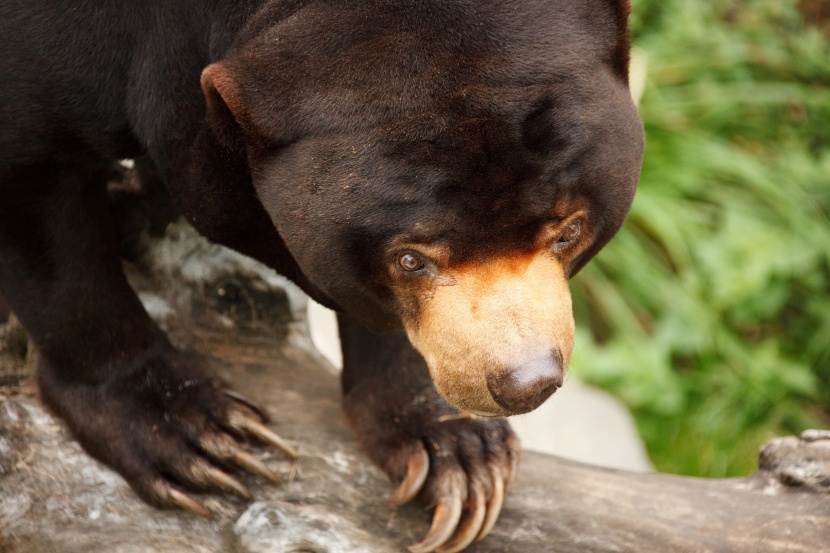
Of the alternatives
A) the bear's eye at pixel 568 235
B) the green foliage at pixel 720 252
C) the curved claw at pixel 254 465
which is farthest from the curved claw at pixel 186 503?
the green foliage at pixel 720 252

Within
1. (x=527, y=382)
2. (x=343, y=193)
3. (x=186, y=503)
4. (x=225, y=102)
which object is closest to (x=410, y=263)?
(x=343, y=193)

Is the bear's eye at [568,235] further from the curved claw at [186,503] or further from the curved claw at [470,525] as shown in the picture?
the curved claw at [186,503]

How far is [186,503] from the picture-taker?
254cm

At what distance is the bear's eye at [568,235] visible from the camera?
7.22 ft

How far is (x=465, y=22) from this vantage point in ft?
6.68

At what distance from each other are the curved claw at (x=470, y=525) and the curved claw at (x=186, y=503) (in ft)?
1.79

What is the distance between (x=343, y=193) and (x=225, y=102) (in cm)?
31

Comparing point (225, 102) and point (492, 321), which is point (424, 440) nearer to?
point (492, 321)

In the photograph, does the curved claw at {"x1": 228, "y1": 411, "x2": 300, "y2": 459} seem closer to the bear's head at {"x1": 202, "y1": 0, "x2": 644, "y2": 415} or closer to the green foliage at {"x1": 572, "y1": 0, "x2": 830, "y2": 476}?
the bear's head at {"x1": 202, "y1": 0, "x2": 644, "y2": 415}

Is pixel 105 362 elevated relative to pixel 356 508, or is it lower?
elevated

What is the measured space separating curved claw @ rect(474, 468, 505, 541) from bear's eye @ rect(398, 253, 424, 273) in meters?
0.65

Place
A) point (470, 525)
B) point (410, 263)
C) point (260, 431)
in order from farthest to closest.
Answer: point (260, 431)
point (470, 525)
point (410, 263)

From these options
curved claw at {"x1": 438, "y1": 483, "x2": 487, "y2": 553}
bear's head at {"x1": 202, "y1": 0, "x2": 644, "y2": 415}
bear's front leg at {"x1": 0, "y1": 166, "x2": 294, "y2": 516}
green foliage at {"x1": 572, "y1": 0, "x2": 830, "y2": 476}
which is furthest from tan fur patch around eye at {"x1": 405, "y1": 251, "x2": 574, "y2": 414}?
green foliage at {"x1": 572, "y1": 0, "x2": 830, "y2": 476}

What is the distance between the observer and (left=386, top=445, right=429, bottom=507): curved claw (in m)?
2.55
